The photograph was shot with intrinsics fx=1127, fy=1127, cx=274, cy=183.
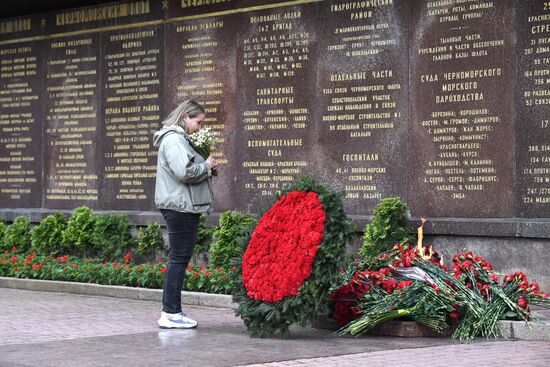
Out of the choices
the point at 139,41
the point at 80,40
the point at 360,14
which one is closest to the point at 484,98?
the point at 360,14

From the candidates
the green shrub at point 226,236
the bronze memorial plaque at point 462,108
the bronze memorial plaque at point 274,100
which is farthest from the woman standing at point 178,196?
the bronze memorial plaque at point 274,100

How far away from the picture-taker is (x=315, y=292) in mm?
9250

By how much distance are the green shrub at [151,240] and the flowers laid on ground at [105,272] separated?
0.24m

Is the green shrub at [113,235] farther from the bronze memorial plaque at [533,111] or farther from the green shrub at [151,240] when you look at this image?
the bronze memorial plaque at [533,111]

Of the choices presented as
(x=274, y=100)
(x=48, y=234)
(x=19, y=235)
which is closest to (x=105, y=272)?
(x=48, y=234)

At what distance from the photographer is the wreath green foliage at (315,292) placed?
365 inches

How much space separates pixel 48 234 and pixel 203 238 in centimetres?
293

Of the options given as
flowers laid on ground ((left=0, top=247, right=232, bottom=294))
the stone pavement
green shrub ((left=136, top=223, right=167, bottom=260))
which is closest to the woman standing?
the stone pavement

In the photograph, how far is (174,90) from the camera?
51.0 feet

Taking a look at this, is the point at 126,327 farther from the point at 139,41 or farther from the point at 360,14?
the point at 139,41

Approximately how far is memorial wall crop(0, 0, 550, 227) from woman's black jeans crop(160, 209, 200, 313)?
822 mm

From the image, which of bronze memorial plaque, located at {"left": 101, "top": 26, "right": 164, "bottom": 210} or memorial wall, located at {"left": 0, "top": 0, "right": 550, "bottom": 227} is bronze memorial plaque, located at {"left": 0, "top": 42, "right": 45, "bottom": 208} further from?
bronze memorial plaque, located at {"left": 101, "top": 26, "right": 164, "bottom": 210}

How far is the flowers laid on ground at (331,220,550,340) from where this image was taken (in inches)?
373

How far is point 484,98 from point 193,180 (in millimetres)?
3775
